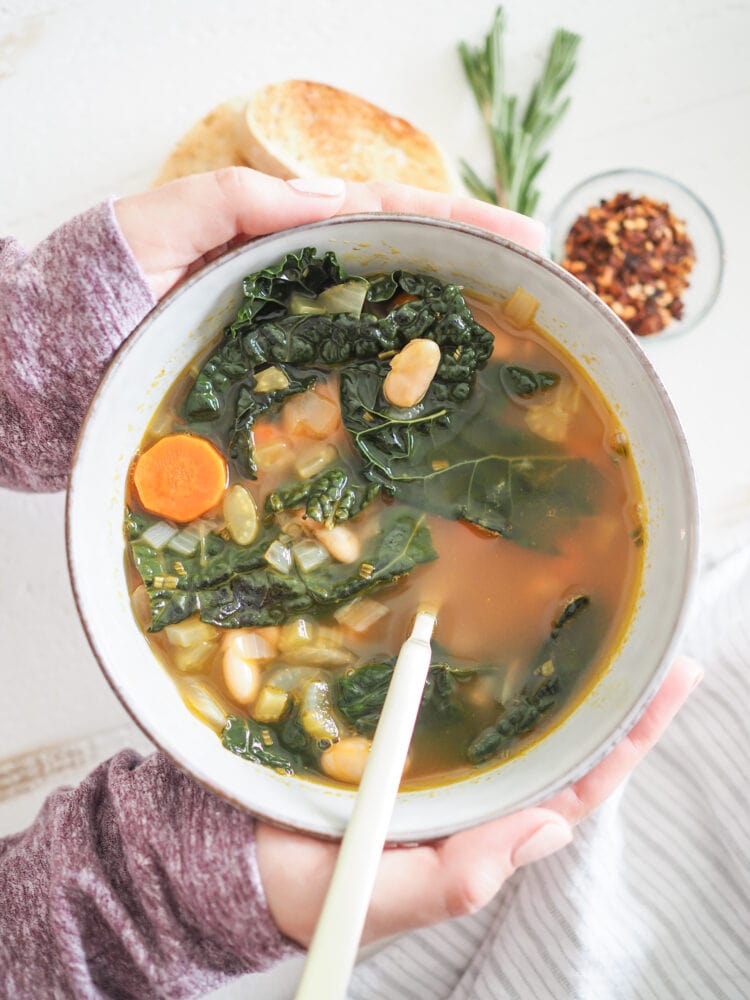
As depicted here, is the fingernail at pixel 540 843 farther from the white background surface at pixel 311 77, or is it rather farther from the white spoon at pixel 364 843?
the white background surface at pixel 311 77

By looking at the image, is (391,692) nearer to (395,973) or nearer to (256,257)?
(256,257)

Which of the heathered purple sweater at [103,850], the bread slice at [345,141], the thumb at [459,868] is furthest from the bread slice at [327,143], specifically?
the thumb at [459,868]

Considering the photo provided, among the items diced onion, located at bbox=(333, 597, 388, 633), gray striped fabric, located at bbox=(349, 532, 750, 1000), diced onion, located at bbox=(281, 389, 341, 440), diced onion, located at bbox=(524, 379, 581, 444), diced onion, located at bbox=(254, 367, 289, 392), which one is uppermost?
diced onion, located at bbox=(524, 379, 581, 444)

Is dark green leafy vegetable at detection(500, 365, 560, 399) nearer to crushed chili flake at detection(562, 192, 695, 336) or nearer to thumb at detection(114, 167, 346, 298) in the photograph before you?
thumb at detection(114, 167, 346, 298)

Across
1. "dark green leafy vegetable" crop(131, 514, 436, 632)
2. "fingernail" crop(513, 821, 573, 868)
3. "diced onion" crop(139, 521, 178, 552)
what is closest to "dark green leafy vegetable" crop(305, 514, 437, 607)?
"dark green leafy vegetable" crop(131, 514, 436, 632)

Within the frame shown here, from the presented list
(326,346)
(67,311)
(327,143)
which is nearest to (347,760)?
(326,346)

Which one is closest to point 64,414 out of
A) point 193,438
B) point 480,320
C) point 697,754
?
point 193,438

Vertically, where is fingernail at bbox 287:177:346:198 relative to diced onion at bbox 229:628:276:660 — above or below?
above
